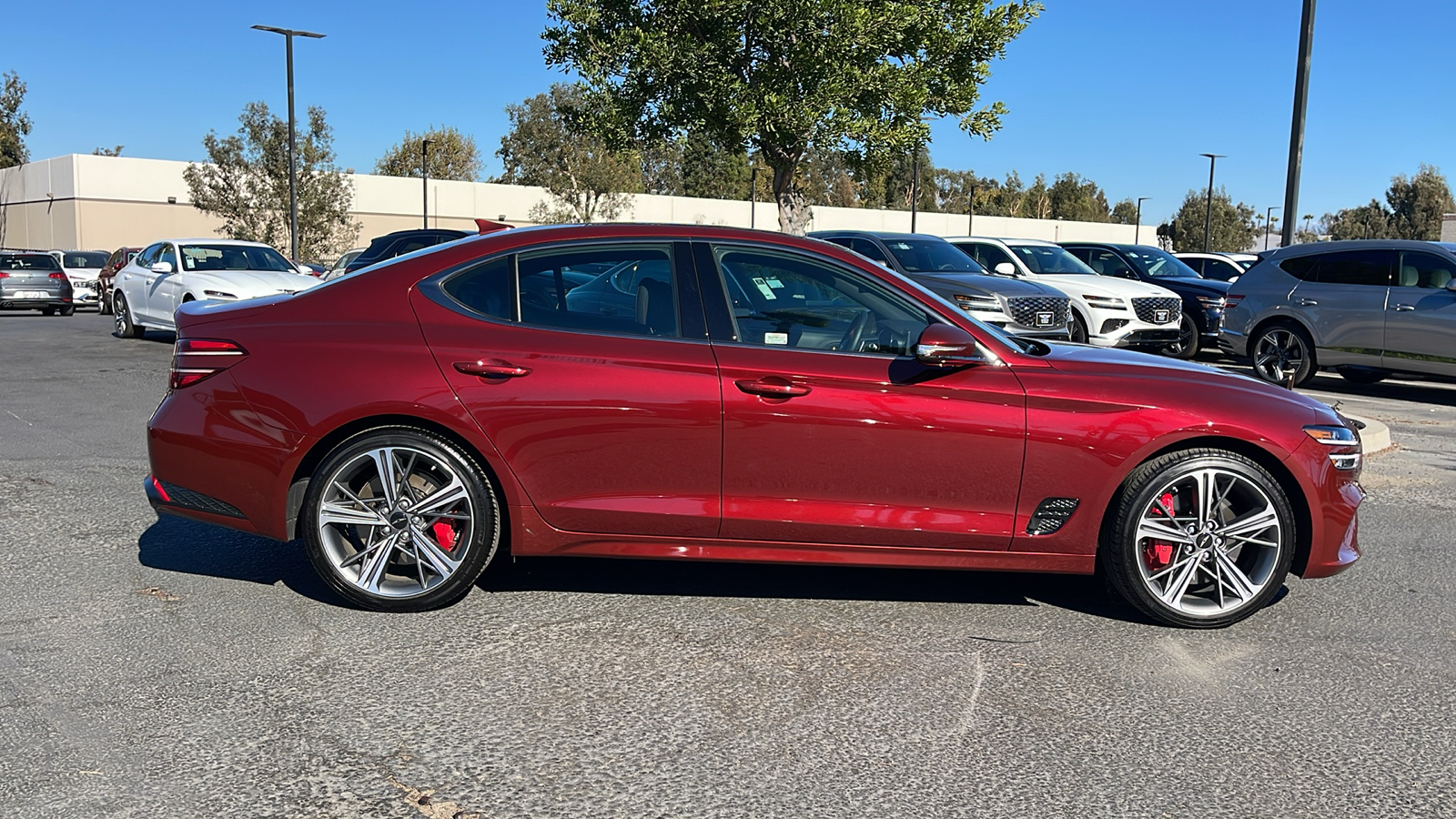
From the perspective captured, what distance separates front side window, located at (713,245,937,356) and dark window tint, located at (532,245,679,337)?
0.87 feet

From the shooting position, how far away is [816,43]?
23469 millimetres

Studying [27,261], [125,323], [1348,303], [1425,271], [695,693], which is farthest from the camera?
[27,261]

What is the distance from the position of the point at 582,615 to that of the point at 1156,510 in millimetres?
2353

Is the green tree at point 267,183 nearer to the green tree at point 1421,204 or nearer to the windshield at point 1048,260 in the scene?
the windshield at point 1048,260

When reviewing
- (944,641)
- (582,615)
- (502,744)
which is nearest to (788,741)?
(502,744)

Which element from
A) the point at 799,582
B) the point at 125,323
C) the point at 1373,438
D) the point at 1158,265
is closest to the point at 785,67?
the point at 1158,265

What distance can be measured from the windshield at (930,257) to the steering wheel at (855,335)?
9984mm

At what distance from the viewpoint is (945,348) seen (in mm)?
4602

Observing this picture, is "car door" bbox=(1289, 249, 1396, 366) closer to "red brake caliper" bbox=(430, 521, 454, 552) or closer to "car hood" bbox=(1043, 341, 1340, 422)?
"car hood" bbox=(1043, 341, 1340, 422)

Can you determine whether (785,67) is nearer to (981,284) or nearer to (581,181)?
(981,284)

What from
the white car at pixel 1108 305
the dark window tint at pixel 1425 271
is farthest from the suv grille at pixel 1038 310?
the dark window tint at pixel 1425 271

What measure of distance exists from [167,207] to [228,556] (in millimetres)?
48059

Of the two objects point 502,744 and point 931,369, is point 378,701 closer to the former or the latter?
point 502,744

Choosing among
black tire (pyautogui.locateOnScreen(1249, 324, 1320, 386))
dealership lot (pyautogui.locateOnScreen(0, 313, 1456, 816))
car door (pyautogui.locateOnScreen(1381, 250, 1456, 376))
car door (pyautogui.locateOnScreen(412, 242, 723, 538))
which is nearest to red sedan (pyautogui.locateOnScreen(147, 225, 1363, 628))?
car door (pyautogui.locateOnScreen(412, 242, 723, 538))
